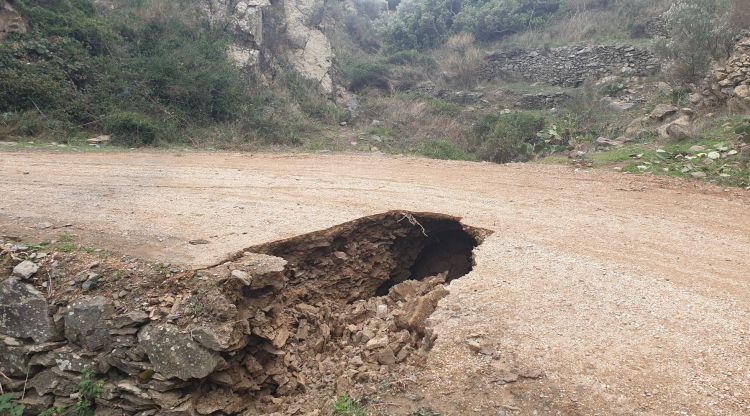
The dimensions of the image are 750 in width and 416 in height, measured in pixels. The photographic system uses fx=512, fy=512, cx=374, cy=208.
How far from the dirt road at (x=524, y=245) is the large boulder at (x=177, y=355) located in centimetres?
94

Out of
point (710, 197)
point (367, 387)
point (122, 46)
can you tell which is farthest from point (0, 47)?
point (710, 197)

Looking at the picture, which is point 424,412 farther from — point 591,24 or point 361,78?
point 591,24

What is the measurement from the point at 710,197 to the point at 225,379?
7522mm

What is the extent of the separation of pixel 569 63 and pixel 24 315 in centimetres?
2154

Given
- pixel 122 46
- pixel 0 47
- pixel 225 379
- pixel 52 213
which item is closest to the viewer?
pixel 225 379

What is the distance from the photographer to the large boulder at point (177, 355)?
4711 millimetres

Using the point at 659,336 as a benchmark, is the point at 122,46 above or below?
above

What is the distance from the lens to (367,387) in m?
4.48

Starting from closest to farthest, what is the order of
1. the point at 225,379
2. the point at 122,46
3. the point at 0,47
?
the point at 225,379
the point at 0,47
the point at 122,46

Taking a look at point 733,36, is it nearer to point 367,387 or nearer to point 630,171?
point 630,171

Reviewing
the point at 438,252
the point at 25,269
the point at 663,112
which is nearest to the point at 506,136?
the point at 663,112

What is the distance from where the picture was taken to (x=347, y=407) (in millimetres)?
4320

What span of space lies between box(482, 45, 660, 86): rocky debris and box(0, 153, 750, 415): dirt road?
12206 millimetres

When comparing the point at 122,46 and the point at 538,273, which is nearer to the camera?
the point at 538,273
